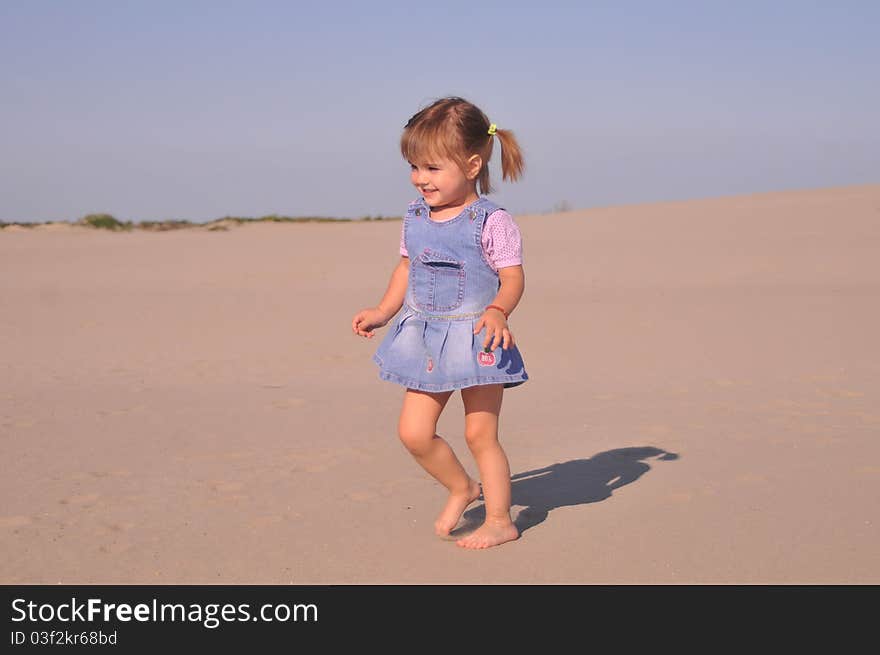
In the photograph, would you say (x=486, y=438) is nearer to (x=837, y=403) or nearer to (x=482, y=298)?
(x=482, y=298)

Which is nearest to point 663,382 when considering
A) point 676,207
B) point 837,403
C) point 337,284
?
point 837,403

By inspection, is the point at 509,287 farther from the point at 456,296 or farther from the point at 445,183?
the point at 445,183

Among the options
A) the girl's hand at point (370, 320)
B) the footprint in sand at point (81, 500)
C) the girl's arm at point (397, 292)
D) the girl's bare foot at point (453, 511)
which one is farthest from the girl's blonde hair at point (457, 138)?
the footprint in sand at point (81, 500)

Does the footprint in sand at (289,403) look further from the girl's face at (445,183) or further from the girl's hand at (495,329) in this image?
the girl's hand at (495,329)

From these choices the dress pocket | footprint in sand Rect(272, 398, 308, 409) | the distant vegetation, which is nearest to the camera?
the dress pocket

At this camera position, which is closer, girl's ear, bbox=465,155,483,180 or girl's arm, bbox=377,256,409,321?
girl's ear, bbox=465,155,483,180

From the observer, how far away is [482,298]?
3477 mm

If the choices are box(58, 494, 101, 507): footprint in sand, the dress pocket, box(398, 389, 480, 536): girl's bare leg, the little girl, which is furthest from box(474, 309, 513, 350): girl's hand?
box(58, 494, 101, 507): footprint in sand

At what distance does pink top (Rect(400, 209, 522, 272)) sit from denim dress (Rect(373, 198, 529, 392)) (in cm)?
2

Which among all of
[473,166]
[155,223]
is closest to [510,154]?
[473,166]

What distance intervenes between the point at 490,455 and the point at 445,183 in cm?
91

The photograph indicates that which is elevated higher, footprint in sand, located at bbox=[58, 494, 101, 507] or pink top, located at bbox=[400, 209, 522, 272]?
pink top, located at bbox=[400, 209, 522, 272]

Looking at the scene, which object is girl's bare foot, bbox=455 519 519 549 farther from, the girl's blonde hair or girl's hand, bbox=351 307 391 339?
the girl's blonde hair

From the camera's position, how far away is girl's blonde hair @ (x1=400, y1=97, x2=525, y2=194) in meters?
3.42
